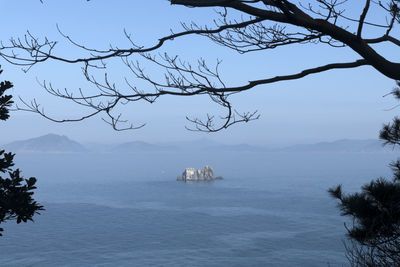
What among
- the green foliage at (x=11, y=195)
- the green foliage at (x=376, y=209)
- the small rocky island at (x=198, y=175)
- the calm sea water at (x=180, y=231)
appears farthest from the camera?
the small rocky island at (x=198, y=175)

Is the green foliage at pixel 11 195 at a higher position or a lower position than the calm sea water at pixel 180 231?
higher

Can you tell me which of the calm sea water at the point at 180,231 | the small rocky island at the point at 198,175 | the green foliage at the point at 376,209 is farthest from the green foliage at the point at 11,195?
the small rocky island at the point at 198,175

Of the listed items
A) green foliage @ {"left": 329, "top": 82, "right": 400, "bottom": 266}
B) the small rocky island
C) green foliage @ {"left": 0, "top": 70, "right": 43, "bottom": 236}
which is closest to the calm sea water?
the small rocky island

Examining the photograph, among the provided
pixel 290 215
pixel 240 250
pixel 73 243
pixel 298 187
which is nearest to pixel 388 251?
pixel 240 250

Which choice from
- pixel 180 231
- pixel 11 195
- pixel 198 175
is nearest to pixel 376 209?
pixel 11 195

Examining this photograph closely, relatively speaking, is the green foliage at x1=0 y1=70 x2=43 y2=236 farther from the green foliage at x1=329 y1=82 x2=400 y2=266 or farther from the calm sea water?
the calm sea water

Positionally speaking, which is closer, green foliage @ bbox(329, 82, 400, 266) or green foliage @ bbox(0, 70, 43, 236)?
green foliage @ bbox(329, 82, 400, 266)

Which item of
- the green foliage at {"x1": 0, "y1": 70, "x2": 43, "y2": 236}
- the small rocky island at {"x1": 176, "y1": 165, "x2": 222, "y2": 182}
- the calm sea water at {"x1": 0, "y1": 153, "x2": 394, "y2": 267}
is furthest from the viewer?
the small rocky island at {"x1": 176, "y1": 165, "x2": 222, "y2": 182}

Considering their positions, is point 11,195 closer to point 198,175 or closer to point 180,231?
point 180,231

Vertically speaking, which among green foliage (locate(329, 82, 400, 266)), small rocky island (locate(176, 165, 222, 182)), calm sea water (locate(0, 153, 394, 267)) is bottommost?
calm sea water (locate(0, 153, 394, 267))

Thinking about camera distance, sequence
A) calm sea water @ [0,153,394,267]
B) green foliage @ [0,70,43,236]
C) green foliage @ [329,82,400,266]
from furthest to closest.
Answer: calm sea water @ [0,153,394,267] < green foliage @ [0,70,43,236] < green foliage @ [329,82,400,266]

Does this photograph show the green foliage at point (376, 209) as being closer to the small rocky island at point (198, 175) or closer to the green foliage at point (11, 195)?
the green foliage at point (11, 195)

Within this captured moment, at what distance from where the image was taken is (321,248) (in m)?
58.3

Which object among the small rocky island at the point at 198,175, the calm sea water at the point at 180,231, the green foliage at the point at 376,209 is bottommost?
A: the calm sea water at the point at 180,231
